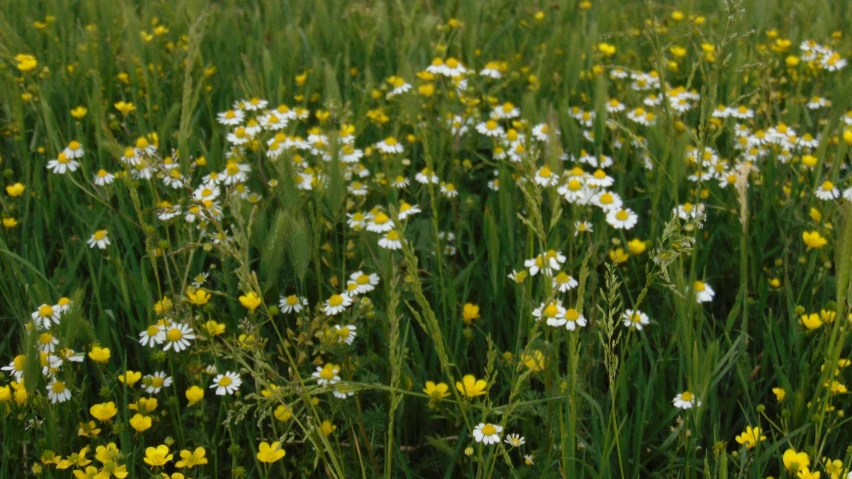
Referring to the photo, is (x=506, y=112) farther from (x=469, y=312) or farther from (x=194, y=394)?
(x=194, y=394)

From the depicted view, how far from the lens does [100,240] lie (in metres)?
2.05

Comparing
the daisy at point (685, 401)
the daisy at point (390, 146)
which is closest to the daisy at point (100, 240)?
the daisy at point (390, 146)

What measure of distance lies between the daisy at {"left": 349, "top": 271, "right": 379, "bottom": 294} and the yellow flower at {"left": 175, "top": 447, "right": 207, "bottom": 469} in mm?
507

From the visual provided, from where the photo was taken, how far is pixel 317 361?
1686mm

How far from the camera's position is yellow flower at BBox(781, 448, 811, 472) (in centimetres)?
142

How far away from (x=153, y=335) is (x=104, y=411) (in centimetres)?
20

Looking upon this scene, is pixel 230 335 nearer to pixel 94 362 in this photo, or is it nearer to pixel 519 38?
pixel 94 362

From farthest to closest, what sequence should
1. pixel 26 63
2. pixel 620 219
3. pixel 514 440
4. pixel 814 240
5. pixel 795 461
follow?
pixel 26 63
pixel 620 219
pixel 814 240
pixel 514 440
pixel 795 461

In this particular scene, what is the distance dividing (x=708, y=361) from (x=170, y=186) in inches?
60.1

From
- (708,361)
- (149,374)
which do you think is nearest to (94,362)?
(149,374)

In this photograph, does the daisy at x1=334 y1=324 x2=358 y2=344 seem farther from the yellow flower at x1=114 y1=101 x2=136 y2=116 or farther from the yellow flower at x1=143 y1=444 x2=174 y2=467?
the yellow flower at x1=114 y1=101 x2=136 y2=116

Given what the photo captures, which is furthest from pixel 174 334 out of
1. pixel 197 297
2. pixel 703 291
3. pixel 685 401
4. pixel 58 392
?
pixel 703 291

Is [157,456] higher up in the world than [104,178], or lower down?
lower down

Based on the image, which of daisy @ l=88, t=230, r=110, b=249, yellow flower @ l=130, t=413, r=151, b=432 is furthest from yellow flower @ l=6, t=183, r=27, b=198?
yellow flower @ l=130, t=413, r=151, b=432
